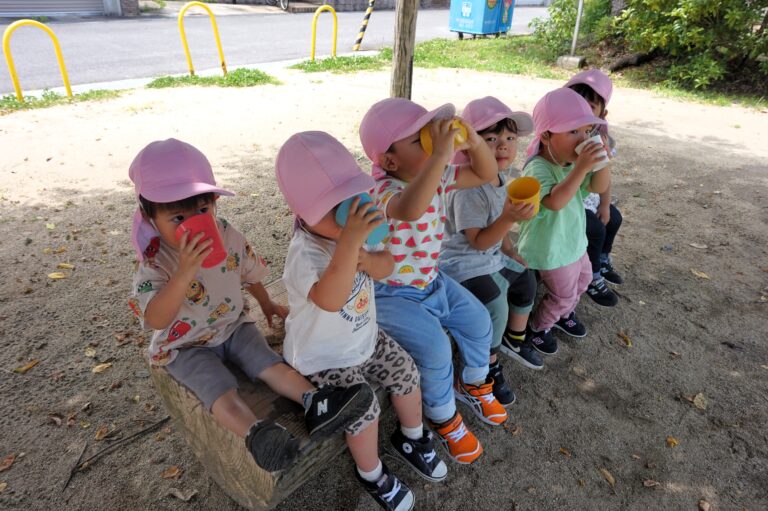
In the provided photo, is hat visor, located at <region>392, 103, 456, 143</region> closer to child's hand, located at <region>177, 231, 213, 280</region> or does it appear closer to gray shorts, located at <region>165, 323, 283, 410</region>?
child's hand, located at <region>177, 231, 213, 280</region>

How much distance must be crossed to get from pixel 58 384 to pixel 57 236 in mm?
1898

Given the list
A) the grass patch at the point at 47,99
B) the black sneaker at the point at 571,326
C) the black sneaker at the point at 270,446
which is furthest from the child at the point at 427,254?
the grass patch at the point at 47,99

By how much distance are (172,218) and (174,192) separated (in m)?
0.12

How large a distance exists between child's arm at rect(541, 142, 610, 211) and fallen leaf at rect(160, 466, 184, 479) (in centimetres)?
224

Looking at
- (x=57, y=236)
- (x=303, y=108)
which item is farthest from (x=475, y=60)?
(x=57, y=236)

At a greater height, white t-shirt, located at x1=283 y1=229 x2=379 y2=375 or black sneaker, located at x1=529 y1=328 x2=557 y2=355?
white t-shirt, located at x1=283 y1=229 x2=379 y2=375

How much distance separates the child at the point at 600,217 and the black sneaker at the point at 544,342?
730mm

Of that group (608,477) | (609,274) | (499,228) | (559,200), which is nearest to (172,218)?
(499,228)

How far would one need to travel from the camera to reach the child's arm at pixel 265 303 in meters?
2.36

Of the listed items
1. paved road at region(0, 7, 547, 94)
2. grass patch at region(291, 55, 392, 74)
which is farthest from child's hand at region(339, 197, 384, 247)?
grass patch at region(291, 55, 392, 74)

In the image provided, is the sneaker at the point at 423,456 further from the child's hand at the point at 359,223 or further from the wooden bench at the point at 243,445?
the child's hand at the point at 359,223

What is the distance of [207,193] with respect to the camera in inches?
76.0

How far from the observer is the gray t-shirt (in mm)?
2525

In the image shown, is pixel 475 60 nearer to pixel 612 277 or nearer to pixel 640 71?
pixel 640 71
